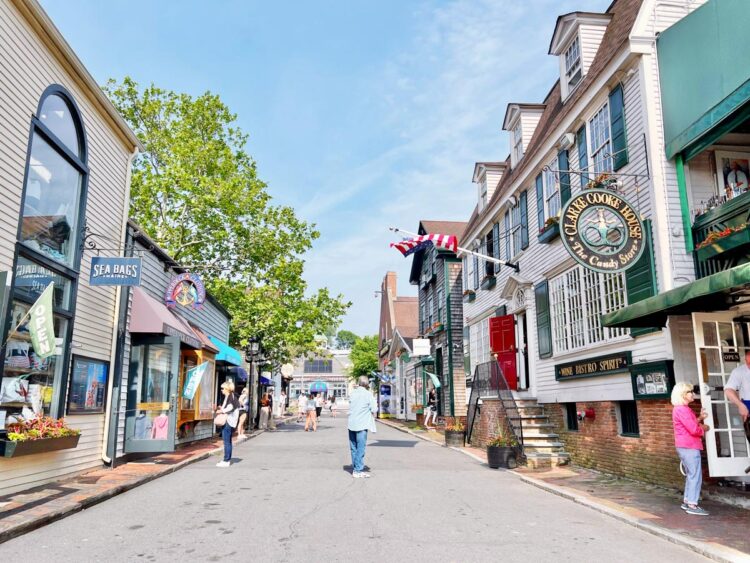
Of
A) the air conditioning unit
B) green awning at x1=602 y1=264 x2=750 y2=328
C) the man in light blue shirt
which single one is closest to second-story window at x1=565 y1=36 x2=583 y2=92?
the air conditioning unit

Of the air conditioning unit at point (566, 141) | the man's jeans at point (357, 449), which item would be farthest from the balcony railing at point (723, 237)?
the man's jeans at point (357, 449)

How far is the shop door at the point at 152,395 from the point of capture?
42.0 ft

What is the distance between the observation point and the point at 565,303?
13906mm

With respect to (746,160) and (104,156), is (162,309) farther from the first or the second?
(746,160)

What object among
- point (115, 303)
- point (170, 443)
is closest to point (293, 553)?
point (170, 443)

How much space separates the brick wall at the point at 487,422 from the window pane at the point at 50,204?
9997 millimetres

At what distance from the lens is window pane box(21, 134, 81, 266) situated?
9352 millimetres

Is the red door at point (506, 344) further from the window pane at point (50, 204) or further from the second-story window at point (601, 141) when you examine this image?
the window pane at point (50, 204)

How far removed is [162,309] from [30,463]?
5797 millimetres

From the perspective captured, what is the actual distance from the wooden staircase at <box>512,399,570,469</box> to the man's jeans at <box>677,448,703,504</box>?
208 inches

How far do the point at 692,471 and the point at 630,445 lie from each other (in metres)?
3.26

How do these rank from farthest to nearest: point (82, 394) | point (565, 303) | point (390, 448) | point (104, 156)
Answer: point (390, 448)
point (565, 303)
point (104, 156)
point (82, 394)

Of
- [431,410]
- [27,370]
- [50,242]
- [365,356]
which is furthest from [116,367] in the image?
[365,356]

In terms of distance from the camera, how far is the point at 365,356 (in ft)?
212
